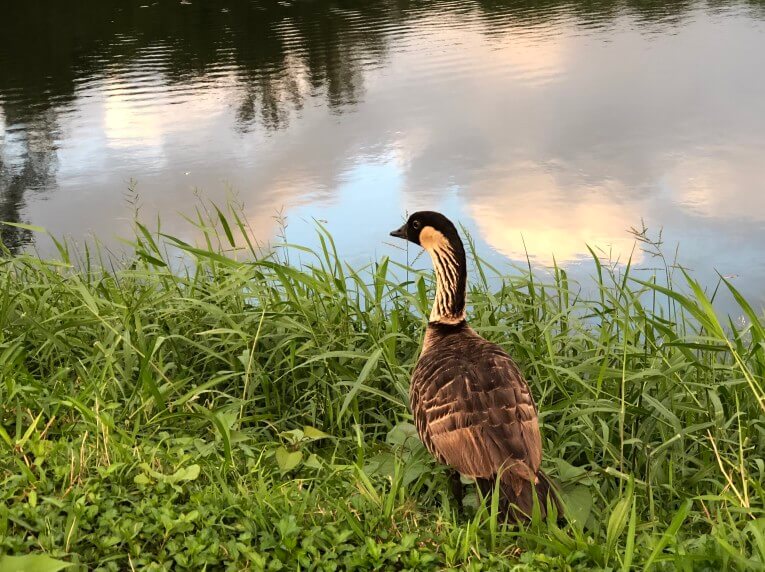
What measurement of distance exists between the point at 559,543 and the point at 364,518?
71 cm

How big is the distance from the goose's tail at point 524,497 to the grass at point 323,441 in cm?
7

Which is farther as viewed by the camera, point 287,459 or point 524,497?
point 287,459

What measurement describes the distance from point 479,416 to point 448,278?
1.05 meters

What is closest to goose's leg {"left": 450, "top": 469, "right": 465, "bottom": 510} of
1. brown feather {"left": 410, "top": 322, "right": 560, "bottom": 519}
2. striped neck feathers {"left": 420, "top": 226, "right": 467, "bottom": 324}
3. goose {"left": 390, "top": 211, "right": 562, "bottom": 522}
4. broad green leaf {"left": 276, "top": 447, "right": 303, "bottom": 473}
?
goose {"left": 390, "top": 211, "right": 562, "bottom": 522}

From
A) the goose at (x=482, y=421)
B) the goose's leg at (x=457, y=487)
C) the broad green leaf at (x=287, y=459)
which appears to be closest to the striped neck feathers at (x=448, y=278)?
the goose at (x=482, y=421)

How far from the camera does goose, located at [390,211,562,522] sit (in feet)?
9.34

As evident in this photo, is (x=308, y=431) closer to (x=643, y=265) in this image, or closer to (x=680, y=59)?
(x=643, y=265)

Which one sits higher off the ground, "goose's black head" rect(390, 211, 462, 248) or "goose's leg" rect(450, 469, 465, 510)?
"goose's black head" rect(390, 211, 462, 248)

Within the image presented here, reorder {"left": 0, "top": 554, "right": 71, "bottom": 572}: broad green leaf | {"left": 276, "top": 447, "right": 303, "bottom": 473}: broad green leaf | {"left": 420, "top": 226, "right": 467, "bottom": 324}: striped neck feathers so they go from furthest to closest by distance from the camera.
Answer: {"left": 420, "top": 226, "right": 467, "bottom": 324}: striped neck feathers < {"left": 276, "top": 447, "right": 303, "bottom": 473}: broad green leaf < {"left": 0, "top": 554, "right": 71, "bottom": 572}: broad green leaf

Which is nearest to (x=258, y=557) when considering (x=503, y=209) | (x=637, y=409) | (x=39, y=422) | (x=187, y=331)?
(x=39, y=422)

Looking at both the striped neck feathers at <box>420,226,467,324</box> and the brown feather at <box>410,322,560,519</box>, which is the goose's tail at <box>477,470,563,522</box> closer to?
the brown feather at <box>410,322,560,519</box>

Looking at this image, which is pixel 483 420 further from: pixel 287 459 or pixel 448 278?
pixel 448 278

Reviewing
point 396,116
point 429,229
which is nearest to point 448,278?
point 429,229

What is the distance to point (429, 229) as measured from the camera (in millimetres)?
3998
